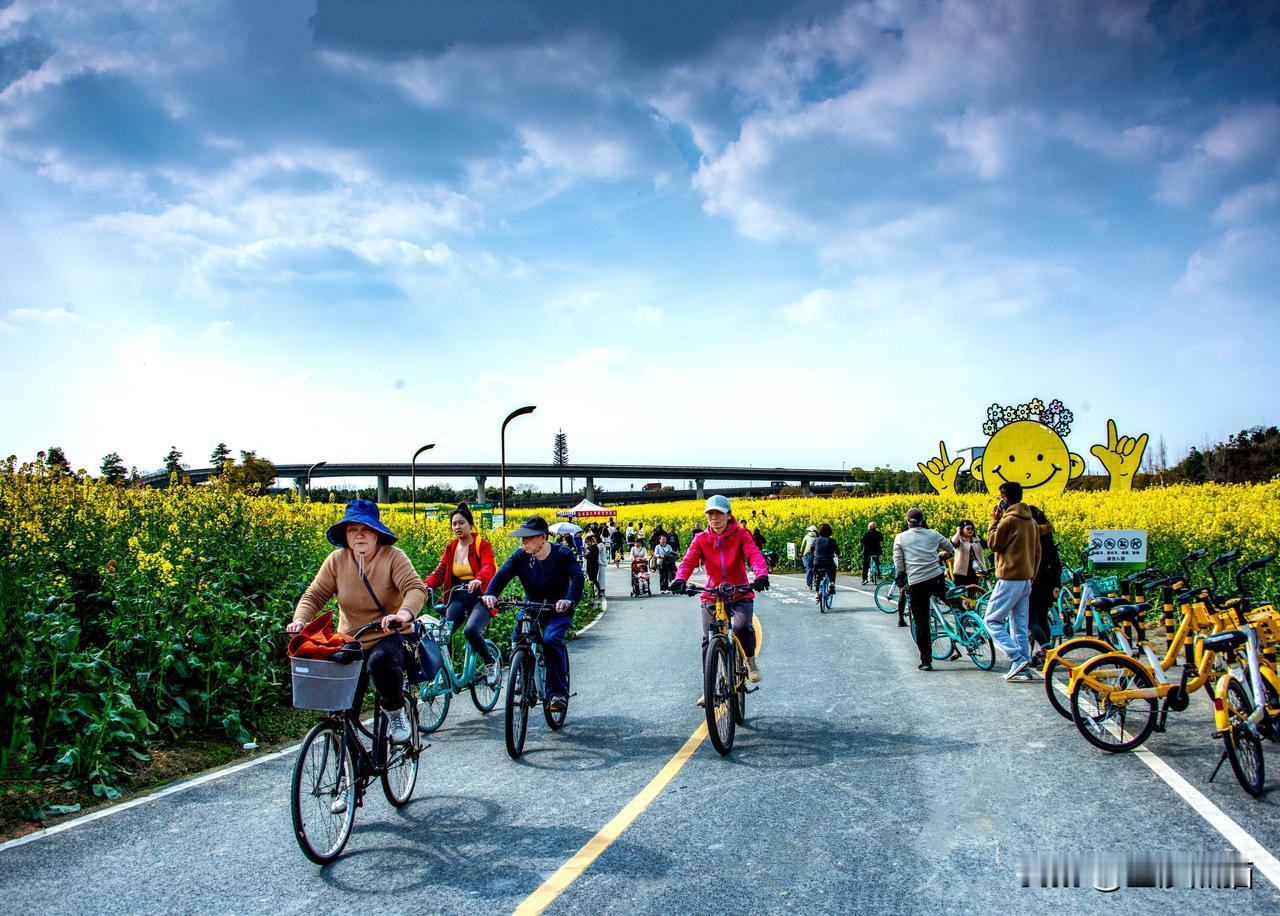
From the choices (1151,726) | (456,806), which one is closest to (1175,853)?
(1151,726)

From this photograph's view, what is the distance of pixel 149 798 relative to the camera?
5.91 meters

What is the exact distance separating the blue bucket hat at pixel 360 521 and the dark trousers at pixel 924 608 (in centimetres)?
703

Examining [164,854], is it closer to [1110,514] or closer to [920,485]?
[1110,514]

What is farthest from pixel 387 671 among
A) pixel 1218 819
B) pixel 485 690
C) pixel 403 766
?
pixel 1218 819

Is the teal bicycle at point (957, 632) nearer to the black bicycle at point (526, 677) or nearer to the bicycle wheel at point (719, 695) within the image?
the bicycle wheel at point (719, 695)

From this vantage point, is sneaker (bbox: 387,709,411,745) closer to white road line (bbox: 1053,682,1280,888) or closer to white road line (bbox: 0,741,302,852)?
white road line (bbox: 0,741,302,852)

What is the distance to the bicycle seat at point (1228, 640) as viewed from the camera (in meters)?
5.37

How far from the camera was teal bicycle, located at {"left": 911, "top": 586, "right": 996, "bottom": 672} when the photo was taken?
1031 cm

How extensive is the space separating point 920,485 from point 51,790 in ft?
267

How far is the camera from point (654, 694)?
29.6 ft

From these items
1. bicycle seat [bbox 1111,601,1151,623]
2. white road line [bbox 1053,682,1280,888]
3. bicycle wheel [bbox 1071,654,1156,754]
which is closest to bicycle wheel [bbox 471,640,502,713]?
bicycle wheel [bbox 1071,654,1156,754]

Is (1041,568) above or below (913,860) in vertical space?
above

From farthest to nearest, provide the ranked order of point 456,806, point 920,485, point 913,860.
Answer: point 920,485 → point 456,806 → point 913,860

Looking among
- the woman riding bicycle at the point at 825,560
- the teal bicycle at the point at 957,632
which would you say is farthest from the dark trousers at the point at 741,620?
the woman riding bicycle at the point at 825,560
